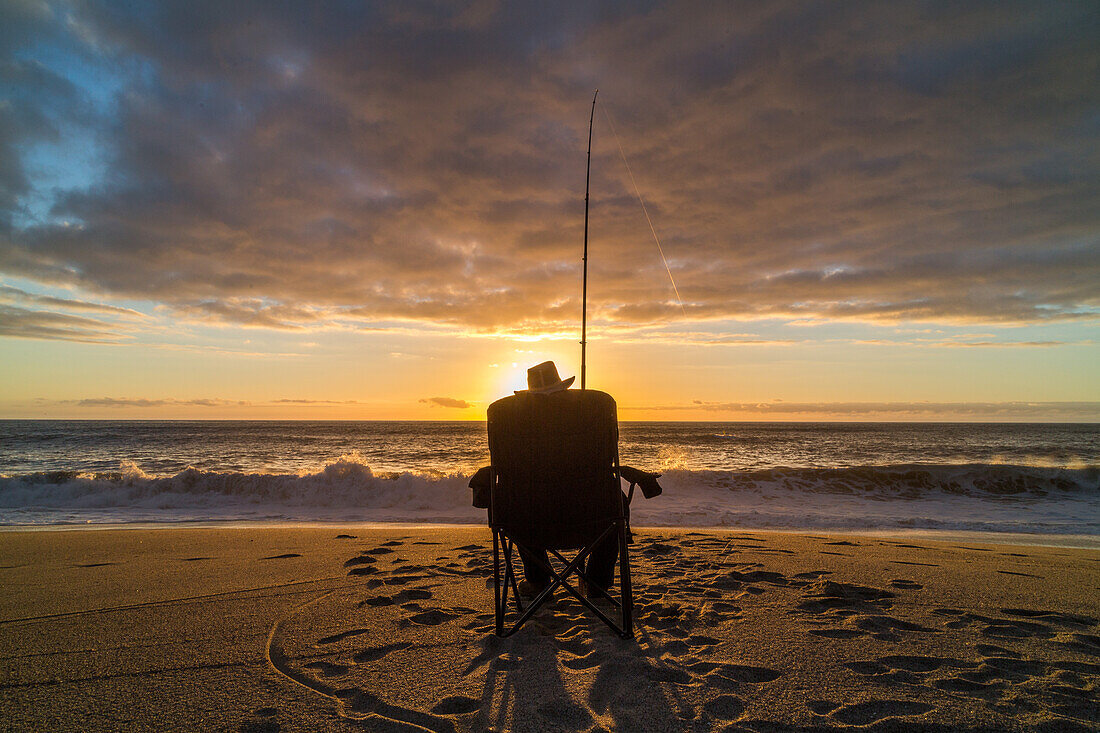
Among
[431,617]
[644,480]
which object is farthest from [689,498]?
[431,617]

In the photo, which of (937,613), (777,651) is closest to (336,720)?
(777,651)

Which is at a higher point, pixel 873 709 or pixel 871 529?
pixel 873 709

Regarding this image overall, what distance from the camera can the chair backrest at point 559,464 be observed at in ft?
11.2

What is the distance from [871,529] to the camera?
8570 mm

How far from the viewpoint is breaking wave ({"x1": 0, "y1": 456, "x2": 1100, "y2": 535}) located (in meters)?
9.49

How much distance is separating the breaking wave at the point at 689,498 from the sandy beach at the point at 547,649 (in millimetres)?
4352

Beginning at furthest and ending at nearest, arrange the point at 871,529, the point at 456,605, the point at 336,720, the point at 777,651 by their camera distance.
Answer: the point at 871,529 < the point at 456,605 < the point at 777,651 < the point at 336,720

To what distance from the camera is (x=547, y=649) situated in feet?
10.4

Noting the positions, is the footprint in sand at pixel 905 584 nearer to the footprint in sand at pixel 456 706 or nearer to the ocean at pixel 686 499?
the footprint in sand at pixel 456 706

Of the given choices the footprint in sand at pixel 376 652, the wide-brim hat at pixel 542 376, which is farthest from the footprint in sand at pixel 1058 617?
the footprint in sand at pixel 376 652

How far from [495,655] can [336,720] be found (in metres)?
0.97

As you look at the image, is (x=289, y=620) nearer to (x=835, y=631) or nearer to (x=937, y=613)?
(x=835, y=631)

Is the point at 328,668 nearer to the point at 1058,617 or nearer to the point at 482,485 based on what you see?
the point at 482,485

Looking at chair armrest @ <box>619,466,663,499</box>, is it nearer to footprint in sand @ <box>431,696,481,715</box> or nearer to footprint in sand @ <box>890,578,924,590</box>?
footprint in sand @ <box>431,696,481,715</box>
